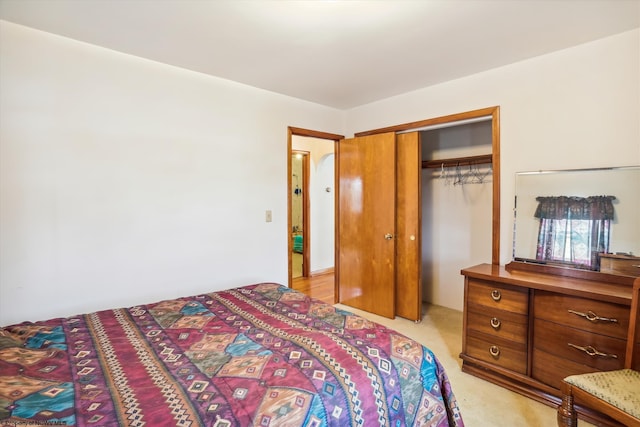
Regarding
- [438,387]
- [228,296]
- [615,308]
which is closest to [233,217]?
[228,296]

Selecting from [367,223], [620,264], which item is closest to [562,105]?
[620,264]

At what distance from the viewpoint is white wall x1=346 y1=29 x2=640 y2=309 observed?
2098mm

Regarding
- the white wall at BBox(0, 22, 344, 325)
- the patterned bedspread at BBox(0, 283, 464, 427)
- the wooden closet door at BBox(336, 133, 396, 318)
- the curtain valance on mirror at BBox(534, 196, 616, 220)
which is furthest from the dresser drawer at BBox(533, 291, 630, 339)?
the white wall at BBox(0, 22, 344, 325)

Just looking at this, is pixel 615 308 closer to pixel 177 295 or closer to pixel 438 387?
pixel 438 387

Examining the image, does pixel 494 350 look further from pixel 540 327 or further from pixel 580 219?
pixel 580 219

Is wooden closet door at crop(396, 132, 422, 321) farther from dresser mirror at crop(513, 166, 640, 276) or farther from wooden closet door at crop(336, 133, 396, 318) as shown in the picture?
dresser mirror at crop(513, 166, 640, 276)

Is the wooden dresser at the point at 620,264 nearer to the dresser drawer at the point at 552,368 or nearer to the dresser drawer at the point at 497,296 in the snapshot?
the dresser drawer at the point at 497,296

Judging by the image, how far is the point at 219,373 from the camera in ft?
3.89

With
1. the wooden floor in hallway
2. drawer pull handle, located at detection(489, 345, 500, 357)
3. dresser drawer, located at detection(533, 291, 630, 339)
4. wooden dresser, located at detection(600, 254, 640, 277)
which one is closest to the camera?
dresser drawer, located at detection(533, 291, 630, 339)

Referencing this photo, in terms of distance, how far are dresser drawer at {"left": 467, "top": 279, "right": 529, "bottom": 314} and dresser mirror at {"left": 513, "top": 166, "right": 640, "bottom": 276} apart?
0.41 meters

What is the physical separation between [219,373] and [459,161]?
3.19 m

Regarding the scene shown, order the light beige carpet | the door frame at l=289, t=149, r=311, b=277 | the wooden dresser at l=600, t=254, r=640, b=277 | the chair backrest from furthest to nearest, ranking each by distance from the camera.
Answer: the door frame at l=289, t=149, r=311, b=277 < the wooden dresser at l=600, t=254, r=640, b=277 < the light beige carpet < the chair backrest

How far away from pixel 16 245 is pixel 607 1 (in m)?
3.71

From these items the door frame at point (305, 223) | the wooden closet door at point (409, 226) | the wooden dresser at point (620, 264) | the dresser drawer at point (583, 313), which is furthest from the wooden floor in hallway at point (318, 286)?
the wooden dresser at point (620, 264)
